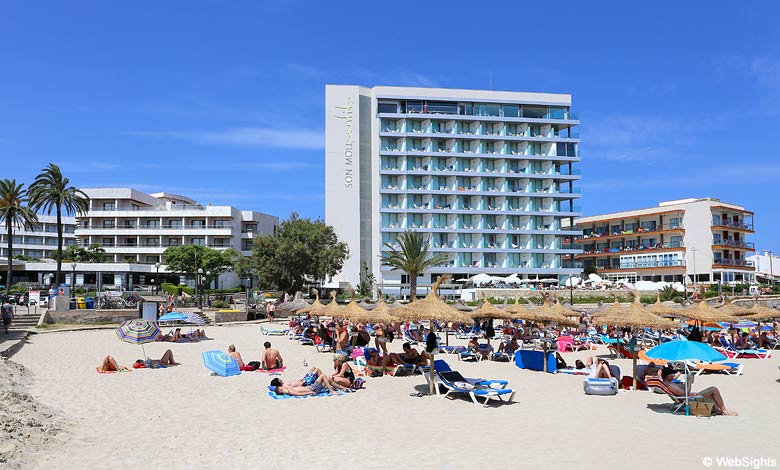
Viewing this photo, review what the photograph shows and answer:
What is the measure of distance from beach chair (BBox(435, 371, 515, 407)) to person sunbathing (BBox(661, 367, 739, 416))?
352cm

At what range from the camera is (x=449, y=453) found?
9.48 meters

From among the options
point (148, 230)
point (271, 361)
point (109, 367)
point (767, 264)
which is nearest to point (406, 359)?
point (271, 361)

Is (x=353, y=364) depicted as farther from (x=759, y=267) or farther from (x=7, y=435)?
(x=759, y=267)

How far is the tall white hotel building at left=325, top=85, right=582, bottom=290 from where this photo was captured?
240 feet

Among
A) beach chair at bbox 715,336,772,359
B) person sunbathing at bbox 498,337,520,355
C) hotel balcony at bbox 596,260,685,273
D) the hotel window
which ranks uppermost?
the hotel window

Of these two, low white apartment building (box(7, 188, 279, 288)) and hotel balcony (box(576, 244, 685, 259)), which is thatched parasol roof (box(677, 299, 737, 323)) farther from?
low white apartment building (box(7, 188, 279, 288))

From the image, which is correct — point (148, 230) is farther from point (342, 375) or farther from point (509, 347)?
point (342, 375)

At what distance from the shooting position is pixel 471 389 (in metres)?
13.8

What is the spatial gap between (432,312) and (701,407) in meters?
7.34

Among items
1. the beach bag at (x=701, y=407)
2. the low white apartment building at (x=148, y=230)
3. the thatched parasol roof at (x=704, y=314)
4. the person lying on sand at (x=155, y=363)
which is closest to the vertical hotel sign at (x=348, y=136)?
the low white apartment building at (x=148, y=230)

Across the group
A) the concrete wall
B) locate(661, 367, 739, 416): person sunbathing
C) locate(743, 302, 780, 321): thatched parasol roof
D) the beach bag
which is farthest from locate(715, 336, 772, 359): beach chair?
the concrete wall

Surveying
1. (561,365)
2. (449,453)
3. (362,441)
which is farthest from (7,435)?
(561,365)

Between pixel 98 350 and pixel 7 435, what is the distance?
1524 cm

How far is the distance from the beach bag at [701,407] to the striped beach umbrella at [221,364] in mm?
11895
